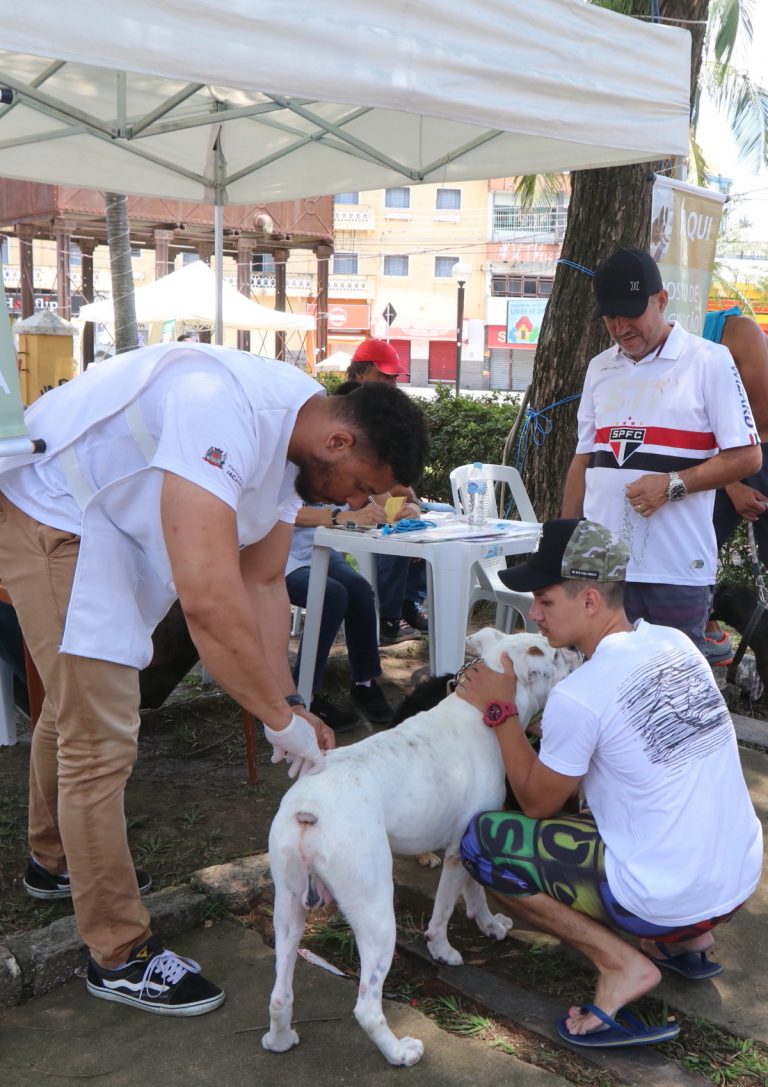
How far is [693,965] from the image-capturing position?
2740mm

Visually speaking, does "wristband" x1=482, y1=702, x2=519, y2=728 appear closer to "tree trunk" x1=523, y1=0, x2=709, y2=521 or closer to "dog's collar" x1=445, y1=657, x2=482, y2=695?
"dog's collar" x1=445, y1=657, x2=482, y2=695

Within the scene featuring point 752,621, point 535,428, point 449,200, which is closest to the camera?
point 752,621

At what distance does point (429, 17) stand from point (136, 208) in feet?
63.6

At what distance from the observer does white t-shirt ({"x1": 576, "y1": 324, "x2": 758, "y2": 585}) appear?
Answer: 3.33 metres

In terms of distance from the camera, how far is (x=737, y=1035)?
252 centimetres

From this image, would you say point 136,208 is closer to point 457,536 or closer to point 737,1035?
point 457,536

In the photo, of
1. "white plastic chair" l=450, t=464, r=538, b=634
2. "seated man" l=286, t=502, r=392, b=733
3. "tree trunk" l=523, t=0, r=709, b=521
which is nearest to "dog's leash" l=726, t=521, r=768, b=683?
"white plastic chair" l=450, t=464, r=538, b=634

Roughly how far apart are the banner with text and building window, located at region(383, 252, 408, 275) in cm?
4759

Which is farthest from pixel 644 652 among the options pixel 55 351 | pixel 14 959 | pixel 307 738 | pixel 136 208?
pixel 136 208

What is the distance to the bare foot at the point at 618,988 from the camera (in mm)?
2408

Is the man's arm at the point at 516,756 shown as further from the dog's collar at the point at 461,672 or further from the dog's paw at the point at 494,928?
the dog's paw at the point at 494,928

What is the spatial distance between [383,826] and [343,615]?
7.60 ft

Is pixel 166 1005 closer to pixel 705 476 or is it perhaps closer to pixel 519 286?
pixel 705 476

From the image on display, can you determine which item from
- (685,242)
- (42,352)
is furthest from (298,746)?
(42,352)
